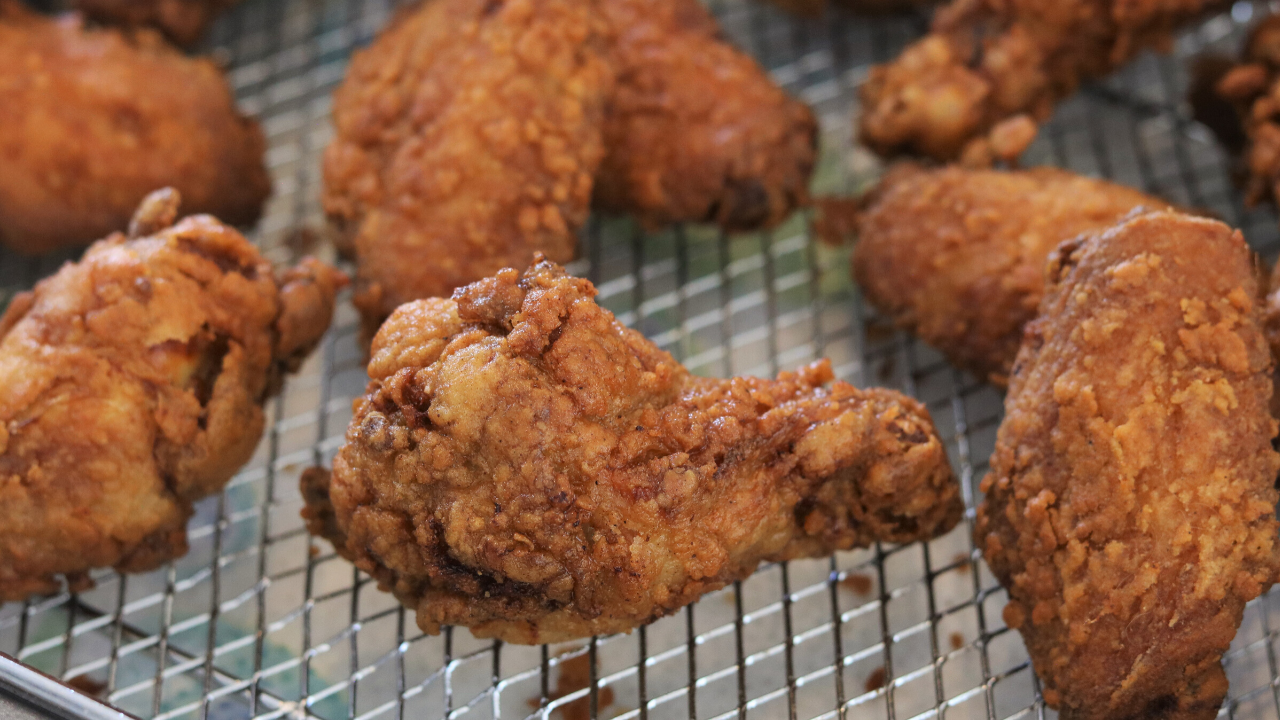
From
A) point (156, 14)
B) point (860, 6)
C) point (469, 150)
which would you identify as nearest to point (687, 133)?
point (469, 150)

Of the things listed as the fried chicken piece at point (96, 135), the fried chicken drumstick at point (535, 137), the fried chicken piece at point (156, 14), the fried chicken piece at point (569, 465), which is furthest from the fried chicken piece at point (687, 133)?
the fried chicken piece at point (156, 14)

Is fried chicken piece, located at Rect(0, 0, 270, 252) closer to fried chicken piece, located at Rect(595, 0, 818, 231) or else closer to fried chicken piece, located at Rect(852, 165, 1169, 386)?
fried chicken piece, located at Rect(595, 0, 818, 231)

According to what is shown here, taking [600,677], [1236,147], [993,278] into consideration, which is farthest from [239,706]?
[1236,147]

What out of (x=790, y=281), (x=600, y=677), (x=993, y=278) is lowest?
(x=600, y=677)

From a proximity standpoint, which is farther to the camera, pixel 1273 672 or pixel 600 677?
pixel 600 677

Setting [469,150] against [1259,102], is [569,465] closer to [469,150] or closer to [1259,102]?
[469,150]

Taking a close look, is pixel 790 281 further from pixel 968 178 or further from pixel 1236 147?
pixel 1236 147

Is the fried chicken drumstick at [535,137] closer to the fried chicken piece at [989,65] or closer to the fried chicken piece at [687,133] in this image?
the fried chicken piece at [687,133]
